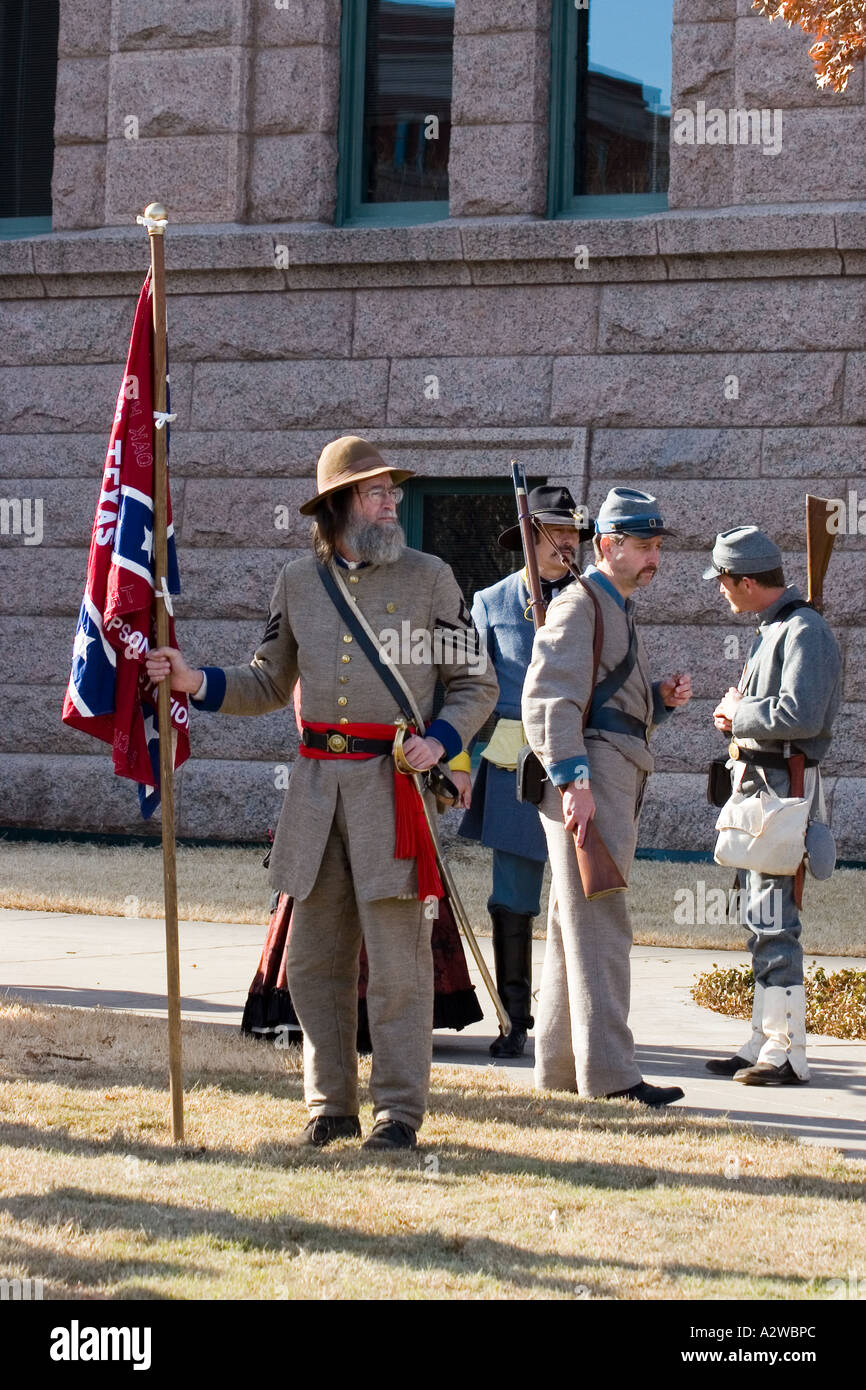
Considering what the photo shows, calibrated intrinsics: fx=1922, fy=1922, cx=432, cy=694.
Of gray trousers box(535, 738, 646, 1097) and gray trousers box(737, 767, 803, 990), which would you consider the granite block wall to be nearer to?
gray trousers box(737, 767, 803, 990)

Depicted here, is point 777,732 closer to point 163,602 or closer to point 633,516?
point 633,516

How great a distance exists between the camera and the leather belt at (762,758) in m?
7.47

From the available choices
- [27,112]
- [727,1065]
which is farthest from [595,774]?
[27,112]

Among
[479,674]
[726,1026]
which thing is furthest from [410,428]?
[479,674]

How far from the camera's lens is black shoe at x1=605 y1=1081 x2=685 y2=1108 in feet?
22.1

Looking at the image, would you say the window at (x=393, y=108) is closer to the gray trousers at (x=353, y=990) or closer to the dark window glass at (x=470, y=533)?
the dark window glass at (x=470, y=533)

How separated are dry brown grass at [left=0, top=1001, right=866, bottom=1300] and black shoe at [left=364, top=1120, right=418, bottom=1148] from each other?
8 cm

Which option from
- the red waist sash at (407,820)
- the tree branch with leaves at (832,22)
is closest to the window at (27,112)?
the tree branch with leaves at (832,22)

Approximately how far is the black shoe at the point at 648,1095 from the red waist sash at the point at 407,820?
118cm

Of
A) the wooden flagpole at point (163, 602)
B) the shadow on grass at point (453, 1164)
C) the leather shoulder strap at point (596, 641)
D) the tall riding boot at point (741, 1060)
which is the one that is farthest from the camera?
the tall riding boot at point (741, 1060)

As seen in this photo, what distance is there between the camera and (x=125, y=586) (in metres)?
6.23

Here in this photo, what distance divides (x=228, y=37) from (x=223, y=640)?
4.83 m
